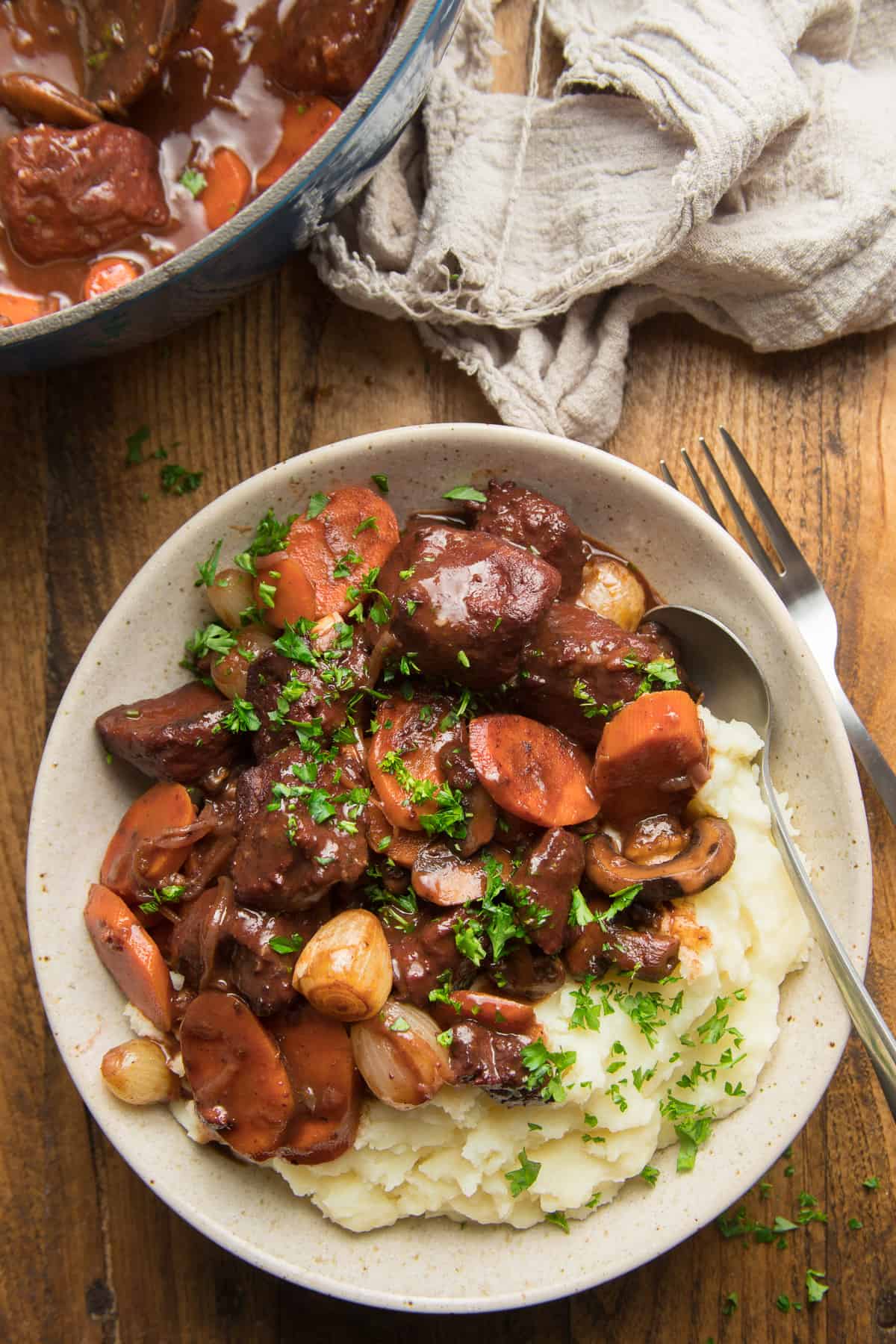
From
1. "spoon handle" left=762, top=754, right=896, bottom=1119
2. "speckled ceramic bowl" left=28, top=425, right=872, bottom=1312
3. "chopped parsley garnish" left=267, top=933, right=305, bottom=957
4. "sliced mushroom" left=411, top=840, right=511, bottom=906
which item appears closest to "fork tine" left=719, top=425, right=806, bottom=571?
"speckled ceramic bowl" left=28, top=425, right=872, bottom=1312

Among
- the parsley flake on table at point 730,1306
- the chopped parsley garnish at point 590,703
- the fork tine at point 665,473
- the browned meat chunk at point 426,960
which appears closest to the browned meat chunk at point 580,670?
the chopped parsley garnish at point 590,703

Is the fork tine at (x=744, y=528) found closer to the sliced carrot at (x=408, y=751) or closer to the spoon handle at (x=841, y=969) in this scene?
the spoon handle at (x=841, y=969)

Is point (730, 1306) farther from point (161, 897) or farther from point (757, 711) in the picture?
point (161, 897)

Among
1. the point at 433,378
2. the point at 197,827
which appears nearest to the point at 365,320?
the point at 433,378

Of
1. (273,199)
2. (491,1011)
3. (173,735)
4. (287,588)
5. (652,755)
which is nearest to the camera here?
(273,199)

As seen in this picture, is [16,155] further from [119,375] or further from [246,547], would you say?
[246,547]

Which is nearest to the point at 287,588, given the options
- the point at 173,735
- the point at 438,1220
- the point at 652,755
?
the point at 173,735
